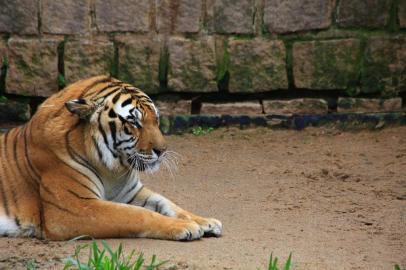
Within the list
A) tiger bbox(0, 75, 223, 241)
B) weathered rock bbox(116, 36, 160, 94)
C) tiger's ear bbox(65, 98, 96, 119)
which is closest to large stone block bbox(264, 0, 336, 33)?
weathered rock bbox(116, 36, 160, 94)

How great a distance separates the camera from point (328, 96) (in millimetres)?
7656

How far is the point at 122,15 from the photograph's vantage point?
24.6ft

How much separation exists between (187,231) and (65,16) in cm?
322

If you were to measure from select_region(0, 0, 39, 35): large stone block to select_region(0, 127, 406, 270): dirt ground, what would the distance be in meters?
1.49

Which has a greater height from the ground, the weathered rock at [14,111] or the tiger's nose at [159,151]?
the tiger's nose at [159,151]

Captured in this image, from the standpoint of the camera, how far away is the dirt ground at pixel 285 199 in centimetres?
455

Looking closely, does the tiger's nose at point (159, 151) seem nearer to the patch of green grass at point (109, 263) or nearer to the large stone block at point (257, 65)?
the patch of green grass at point (109, 263)

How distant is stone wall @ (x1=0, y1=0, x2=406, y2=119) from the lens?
295 inches

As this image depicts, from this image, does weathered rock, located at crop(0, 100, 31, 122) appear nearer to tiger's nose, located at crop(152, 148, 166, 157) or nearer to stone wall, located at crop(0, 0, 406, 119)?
stone wall, located at crop(0, 0, 406, 119)

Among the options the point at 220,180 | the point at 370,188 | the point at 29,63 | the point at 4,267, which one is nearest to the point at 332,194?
the point at 370,188

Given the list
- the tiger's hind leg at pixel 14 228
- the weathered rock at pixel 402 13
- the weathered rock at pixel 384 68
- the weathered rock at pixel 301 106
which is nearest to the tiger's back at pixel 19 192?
the tiger's hind leg at pixel 14 228

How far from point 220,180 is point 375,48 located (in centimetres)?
195

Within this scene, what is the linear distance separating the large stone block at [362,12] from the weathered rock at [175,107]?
1402 millimetres

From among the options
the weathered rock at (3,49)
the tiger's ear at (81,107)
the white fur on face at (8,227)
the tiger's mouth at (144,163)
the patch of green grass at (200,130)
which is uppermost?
the tiger's ear at (81,107)
